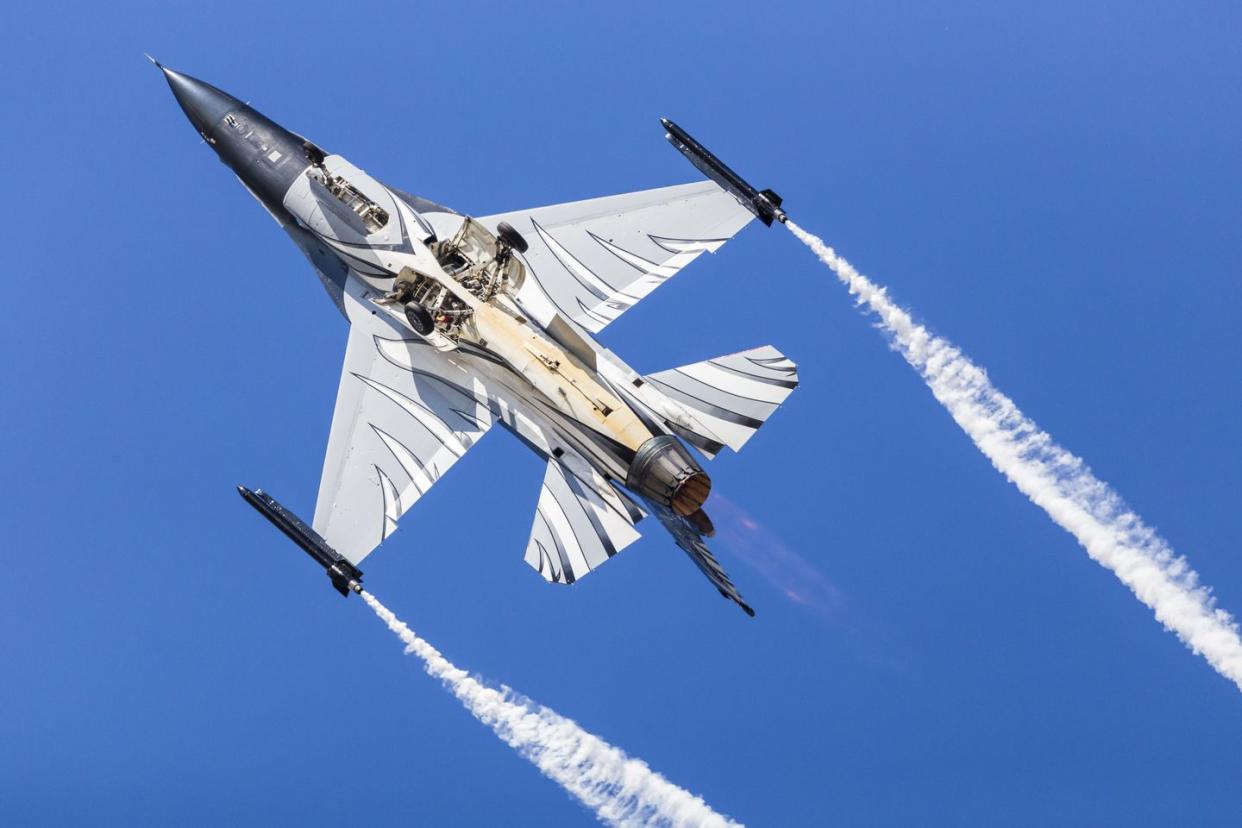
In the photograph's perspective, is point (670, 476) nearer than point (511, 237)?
Yes

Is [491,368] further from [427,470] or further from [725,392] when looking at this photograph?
[725,392]

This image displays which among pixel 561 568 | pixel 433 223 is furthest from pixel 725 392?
pixel 433 223

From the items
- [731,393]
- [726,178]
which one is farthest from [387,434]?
[726,178]

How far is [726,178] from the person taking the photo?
116 ft

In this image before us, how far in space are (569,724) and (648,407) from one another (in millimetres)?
6942

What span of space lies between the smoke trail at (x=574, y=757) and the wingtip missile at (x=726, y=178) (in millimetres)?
11030

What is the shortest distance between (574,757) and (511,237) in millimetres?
10377

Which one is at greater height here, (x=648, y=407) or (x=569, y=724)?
(x=648, y=407)

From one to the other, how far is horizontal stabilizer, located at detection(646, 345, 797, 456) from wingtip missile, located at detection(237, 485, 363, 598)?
22.9 ft

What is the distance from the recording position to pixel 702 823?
3312 cm

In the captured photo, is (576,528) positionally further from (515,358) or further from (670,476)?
(515,358)

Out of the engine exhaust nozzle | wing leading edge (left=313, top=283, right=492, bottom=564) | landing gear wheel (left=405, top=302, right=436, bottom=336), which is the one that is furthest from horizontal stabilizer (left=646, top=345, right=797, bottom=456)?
landing gear wheel (left=405, top=302, right=436, bottom=336)

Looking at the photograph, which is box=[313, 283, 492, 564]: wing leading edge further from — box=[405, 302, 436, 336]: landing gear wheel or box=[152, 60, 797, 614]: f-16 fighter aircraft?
box=[405, 302, 436, 336]: landing gear wheel

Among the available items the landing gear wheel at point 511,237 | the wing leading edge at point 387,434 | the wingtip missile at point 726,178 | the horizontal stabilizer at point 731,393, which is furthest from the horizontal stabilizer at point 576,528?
the wingtip missile at point 726,178
